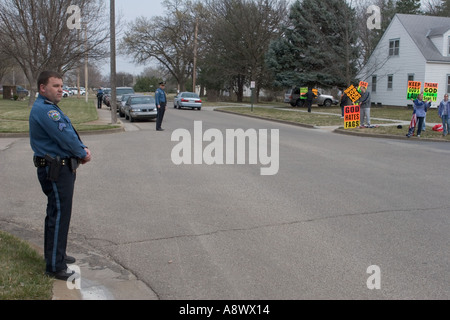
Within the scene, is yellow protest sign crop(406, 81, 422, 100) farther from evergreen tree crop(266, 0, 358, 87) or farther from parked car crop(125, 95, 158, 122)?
evergreen tree crop(266, 0, 358, 87)

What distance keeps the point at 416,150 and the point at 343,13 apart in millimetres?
25084

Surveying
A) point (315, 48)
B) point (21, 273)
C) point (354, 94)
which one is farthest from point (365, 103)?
point (315, 48)

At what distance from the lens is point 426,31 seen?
37969 mm

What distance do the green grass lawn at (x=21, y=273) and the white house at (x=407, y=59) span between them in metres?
35.3

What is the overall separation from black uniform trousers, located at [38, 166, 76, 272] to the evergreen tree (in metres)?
35.0

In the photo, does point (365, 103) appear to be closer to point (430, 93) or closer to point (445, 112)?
point (430, 93)

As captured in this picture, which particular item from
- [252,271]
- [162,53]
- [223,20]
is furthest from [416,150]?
[162,53]

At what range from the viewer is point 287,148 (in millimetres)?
14016

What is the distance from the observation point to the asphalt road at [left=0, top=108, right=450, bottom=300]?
4449mm

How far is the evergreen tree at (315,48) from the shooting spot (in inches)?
1501

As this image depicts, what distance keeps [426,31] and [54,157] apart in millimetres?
39828

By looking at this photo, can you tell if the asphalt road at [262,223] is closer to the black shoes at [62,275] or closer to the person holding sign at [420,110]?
the black shoes at [62,275]

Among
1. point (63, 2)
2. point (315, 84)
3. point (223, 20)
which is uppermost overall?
point (223, 20)

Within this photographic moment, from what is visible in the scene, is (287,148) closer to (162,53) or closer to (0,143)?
(0,143)
